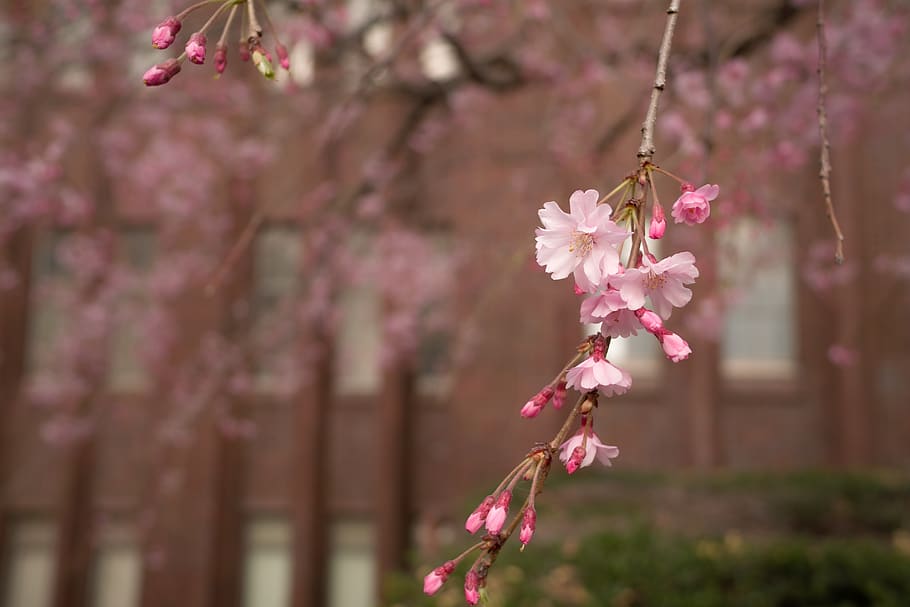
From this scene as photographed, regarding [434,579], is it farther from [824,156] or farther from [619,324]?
[824,156]

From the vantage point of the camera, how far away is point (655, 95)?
122cm

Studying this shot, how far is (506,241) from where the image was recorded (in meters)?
9.43

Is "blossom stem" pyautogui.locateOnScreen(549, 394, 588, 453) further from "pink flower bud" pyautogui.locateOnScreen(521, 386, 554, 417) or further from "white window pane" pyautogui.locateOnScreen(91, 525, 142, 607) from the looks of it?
"white window pane" pyautogui.locateOnScreen(91, 525, 142, 607)

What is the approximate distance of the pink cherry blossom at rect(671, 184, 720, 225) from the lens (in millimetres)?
1236

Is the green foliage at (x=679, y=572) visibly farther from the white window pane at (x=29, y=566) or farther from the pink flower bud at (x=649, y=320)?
the white window pane at (x=29, y=566)

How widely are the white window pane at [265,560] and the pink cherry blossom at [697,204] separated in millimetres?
9157

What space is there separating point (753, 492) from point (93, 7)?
19.6 ft

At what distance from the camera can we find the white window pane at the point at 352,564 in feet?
31.9

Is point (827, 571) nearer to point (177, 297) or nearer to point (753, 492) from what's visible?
point (753, 492)

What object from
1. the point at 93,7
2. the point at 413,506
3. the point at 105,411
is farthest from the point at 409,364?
the point at 93,7

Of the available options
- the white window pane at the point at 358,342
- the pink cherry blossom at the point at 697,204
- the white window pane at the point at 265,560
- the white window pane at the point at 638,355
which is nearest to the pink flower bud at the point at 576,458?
the pink cherry blossom at the point at 697,204

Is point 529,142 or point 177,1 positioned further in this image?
point 529,142

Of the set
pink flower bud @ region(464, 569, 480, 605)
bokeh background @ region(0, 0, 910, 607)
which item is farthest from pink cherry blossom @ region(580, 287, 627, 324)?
bokeh background @ region(0, 0, 910, 607)

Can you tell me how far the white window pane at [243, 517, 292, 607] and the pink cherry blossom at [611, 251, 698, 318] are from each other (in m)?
9.11
